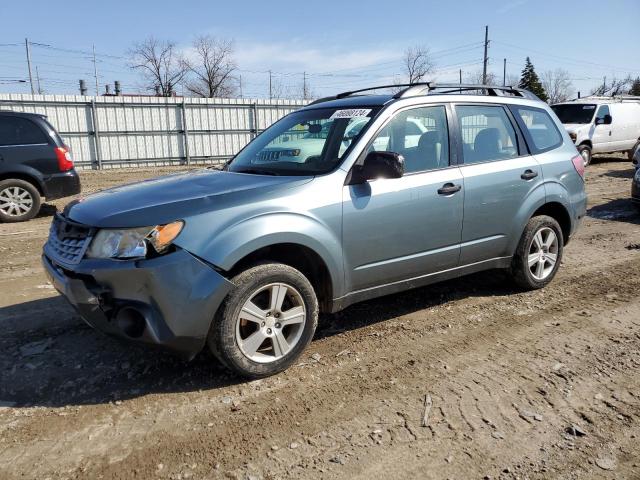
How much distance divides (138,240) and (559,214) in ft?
13.6

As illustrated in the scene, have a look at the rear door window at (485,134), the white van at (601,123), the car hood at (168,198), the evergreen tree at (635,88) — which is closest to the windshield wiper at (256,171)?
the car hood at (168,198)

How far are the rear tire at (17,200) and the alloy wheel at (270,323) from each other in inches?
294

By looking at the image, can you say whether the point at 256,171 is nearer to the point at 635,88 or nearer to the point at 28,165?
the point at 28,165

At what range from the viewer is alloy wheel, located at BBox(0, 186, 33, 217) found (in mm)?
8906

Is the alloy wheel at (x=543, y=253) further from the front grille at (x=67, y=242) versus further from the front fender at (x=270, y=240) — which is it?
the front grille at (x=67, y=242)

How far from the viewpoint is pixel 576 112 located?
647 inches

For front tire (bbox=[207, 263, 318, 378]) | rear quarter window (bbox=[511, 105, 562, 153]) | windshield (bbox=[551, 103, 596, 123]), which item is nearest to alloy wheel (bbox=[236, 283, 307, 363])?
front tire (bbox=[207, 263, 318, 378])

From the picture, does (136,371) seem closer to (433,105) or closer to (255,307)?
(255,307)

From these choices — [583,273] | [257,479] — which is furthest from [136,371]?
[583,273]

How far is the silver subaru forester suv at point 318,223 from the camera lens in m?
3.01

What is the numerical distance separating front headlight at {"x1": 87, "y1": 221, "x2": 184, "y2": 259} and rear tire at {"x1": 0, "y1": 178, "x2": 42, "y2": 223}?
282 inches

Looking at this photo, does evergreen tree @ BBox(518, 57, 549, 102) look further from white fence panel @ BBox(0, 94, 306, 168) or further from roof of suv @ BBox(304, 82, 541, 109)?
roof of suv @ BBox(304, 82, 541, 109)

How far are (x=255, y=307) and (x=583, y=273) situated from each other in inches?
160

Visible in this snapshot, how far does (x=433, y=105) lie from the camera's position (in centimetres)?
421
